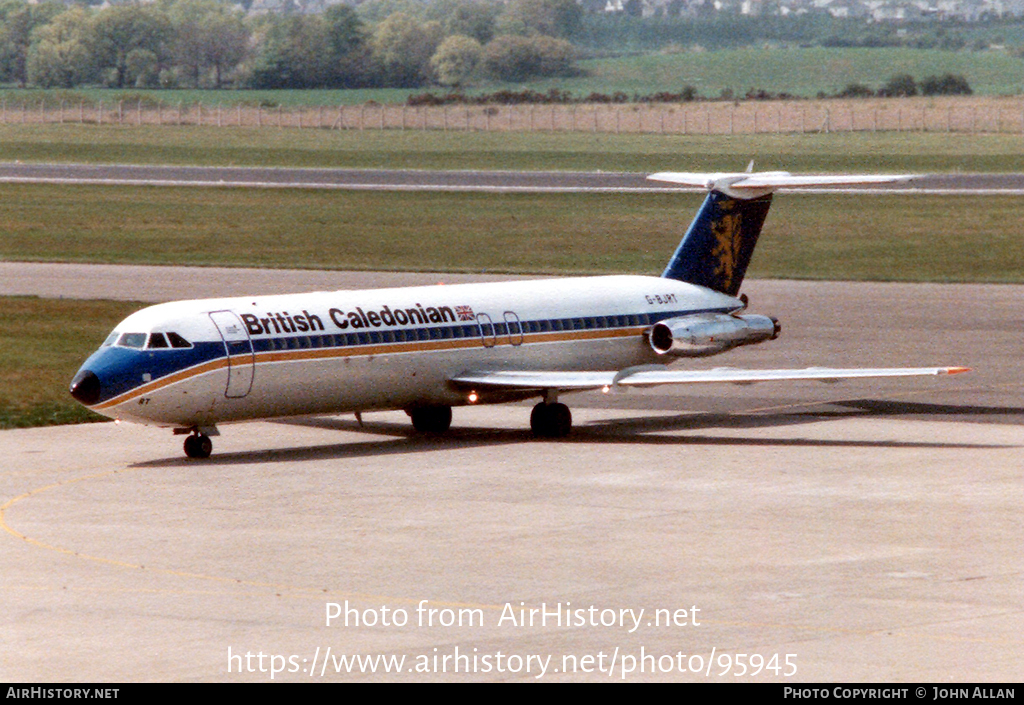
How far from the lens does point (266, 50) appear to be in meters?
166

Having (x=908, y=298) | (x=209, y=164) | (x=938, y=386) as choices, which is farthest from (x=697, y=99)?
(x=938, y=386)

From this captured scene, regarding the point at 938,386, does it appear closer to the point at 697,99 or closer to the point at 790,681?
the point at 790,681

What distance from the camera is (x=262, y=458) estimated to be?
3356 centimetres

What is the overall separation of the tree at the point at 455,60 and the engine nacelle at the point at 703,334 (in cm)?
11193

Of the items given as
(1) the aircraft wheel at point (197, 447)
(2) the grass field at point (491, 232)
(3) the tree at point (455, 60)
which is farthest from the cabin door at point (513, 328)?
(3) the tree at point (455, 60)

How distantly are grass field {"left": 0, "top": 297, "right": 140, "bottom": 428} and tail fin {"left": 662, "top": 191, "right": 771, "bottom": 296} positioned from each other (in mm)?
13610

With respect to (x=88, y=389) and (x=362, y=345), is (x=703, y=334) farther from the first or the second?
(x=88, y=389)

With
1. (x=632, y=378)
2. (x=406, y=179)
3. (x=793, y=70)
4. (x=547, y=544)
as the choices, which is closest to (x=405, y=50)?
(x=793, y=70)

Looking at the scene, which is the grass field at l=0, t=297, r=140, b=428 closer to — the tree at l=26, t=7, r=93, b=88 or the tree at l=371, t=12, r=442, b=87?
the tree at l=371, t=12, r=442, b=87

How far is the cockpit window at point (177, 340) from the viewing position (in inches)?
1273

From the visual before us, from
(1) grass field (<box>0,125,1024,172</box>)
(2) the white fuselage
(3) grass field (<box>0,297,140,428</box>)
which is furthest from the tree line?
(2) the white fuselage

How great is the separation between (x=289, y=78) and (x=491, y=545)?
140 m

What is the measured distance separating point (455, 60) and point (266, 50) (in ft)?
72.6

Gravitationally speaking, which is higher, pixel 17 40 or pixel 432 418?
Answer: pixel 17 40
